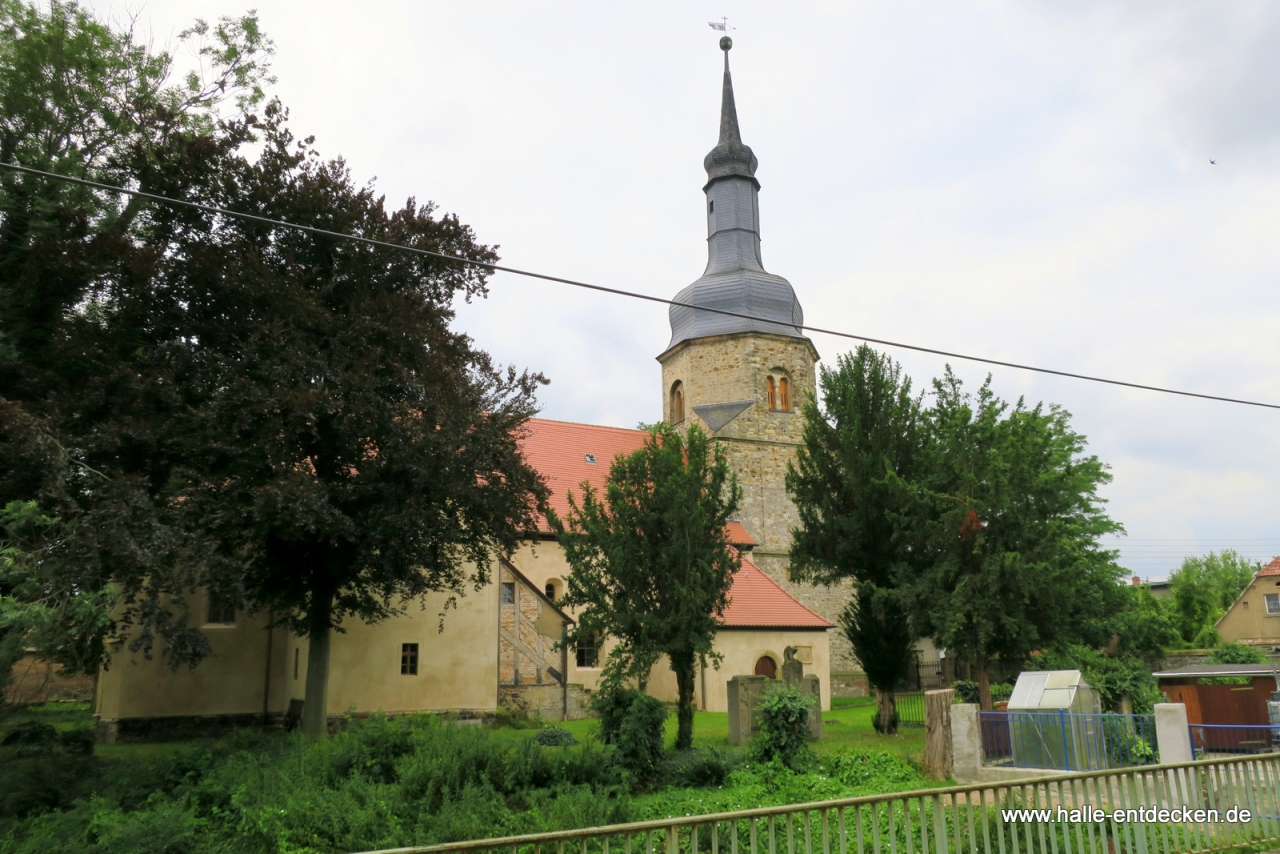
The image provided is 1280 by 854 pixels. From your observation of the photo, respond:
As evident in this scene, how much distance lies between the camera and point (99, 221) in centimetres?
1477

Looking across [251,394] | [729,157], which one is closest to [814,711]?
[251,394]

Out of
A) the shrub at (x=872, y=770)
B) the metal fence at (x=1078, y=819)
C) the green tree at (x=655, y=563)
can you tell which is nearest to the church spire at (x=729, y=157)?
the green tree at (x=655, y=563)

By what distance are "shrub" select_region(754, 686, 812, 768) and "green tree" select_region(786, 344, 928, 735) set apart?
25.0 ft

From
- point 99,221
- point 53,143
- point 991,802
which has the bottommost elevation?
point 991,802

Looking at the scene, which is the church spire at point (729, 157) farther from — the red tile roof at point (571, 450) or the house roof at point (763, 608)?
the house roof at point (763, 608)

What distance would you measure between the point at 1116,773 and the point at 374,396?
1198 centimetres

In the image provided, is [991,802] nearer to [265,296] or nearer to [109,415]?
[265,296]

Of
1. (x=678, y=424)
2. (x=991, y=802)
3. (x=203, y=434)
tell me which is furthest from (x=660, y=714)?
(x=678, y=424)

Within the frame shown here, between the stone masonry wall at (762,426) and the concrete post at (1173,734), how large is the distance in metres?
19.7

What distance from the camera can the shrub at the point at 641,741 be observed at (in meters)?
14.3

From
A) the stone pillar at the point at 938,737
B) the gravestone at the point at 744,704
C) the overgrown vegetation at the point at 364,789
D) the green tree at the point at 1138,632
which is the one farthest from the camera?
the green tree at the point at 1138,632

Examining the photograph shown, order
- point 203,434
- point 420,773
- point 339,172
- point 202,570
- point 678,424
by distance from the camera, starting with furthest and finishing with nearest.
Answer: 1. point 678,424
2. point 339,172
3. point 203,434
4. point 202,570
5. point 420,773

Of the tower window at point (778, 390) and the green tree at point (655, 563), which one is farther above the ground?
the tower window at point (778, 390)

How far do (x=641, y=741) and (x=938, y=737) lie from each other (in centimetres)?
A: 488
